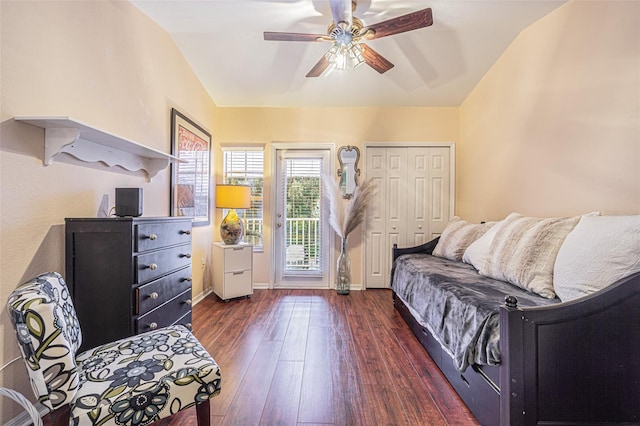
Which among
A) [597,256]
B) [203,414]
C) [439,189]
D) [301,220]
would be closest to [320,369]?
[203,414]

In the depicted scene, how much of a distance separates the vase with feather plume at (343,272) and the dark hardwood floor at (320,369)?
1.65 ft

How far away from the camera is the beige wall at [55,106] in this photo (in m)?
1.28

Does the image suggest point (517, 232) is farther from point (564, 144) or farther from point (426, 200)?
point (426, 200)

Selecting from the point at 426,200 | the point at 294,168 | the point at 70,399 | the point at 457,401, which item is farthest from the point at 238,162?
the point at 457,401

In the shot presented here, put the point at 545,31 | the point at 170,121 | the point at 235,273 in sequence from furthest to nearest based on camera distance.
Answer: the point at 235,273
the point at 170,121
the point at 545,31

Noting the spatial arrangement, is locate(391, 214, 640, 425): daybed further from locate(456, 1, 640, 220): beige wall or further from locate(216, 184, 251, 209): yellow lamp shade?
locate(216, 184, 251, 209): yellow lamp shade

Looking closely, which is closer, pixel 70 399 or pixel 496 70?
pixel 70 399

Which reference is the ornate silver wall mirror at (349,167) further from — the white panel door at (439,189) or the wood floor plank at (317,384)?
the wood floor plank at (317,384)

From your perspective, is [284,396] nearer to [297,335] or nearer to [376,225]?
[297,335]

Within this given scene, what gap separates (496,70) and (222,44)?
10.0ft

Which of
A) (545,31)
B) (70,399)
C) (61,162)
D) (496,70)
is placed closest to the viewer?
(70,399)

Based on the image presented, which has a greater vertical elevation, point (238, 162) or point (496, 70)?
point (496, 70)

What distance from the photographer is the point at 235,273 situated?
338 cm

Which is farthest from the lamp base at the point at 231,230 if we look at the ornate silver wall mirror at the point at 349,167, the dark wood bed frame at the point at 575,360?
the dark wood bed frame at the point at 575,360
